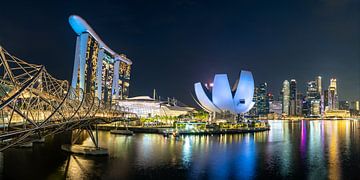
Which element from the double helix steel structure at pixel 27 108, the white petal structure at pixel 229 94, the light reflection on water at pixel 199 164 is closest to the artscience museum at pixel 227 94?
the white petal structure at pixel 229 94

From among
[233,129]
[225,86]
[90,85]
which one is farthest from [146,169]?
[90,85]

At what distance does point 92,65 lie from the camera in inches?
2106

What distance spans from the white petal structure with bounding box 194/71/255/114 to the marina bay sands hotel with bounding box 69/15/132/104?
1491 centimetres

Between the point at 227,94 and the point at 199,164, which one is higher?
the point at 227,94

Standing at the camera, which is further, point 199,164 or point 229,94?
point 229,94

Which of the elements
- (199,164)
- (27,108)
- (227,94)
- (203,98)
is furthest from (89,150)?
(203,98)

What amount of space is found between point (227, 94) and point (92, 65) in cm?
2085

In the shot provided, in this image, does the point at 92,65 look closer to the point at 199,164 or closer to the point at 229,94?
the point at 229,94

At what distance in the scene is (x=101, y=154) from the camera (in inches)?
758

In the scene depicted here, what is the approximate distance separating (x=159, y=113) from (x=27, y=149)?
40496 mm

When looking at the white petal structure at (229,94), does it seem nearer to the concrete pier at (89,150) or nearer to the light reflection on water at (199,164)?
the light reflection on water at (199,164)

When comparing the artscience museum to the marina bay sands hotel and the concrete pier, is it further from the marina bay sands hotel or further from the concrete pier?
the concrete pier

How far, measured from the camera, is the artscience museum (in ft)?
166

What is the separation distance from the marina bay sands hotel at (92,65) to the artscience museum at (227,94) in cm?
1437
